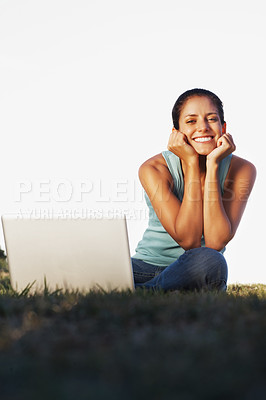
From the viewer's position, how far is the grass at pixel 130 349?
147 cm

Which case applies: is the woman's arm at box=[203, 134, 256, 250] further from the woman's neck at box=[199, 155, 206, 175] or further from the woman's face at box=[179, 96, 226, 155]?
the woman's neck at box=[199, 155, 206, 175]

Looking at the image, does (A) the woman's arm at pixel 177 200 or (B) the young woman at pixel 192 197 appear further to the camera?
(A) the woman's arm at pixel 177 200

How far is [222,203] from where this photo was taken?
427cm

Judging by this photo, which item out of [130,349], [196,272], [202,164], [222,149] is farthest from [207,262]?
[130,349]

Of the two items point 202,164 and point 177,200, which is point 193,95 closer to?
point 202,164

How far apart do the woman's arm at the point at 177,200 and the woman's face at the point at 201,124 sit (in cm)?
10

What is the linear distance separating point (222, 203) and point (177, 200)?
40 centimetres

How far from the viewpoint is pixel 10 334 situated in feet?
6.72

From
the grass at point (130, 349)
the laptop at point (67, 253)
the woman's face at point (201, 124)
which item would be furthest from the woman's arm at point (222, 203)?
the grass at point (130, 349)

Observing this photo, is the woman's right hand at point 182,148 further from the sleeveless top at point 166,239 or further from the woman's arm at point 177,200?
the sleeveless top at point 166,239

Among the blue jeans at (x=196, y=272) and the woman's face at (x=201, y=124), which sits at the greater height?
the woman's face at (x=201, y=124)

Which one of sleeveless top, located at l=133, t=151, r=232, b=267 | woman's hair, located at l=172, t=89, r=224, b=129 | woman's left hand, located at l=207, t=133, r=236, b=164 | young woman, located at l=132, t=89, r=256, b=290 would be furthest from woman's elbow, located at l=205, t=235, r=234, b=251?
woman's hair, located at l=172, t=89, r=224, b=129

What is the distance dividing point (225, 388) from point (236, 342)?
52 centimetres

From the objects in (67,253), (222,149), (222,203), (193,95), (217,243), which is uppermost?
(193,95)
